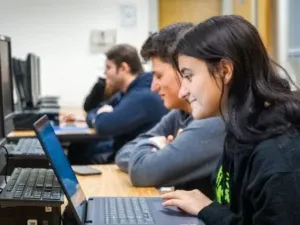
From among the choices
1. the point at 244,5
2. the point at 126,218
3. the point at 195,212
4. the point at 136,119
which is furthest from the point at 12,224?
the point at 244,5

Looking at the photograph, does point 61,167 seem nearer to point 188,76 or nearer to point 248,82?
point 188,76

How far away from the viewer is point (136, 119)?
8.75 feet

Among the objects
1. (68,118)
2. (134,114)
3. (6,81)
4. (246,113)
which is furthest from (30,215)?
(68,118)

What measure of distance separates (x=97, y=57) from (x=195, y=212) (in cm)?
430

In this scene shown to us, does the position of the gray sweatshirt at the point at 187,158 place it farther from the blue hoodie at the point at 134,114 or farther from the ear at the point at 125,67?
the ear at the point at 125,67

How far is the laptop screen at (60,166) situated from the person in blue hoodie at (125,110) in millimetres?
1278

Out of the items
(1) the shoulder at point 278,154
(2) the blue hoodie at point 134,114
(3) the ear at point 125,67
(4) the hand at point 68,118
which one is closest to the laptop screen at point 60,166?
(1) the shoulder at point 278,154

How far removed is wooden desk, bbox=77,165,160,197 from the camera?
166 centimetres

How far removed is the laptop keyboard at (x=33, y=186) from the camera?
118 cm

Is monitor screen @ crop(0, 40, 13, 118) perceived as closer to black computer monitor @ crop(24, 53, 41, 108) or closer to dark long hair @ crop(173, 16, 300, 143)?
dark long hair @ crop(173, 16, 300, 143)

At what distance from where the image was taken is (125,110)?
269 cm

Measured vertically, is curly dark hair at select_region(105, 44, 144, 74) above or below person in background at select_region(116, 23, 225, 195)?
above

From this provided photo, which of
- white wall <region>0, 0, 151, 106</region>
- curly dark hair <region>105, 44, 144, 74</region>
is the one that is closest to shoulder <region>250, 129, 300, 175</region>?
curly dark hair <region>105, 44, 144, 74</region>

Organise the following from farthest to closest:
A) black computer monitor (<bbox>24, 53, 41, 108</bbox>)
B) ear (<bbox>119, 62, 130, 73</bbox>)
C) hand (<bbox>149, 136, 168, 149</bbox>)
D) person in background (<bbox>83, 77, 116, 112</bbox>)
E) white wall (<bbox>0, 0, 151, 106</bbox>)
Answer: white wall (<bbox>0, 0, 151, 106</bbox>) → person in background (<bbox>83, 77, 116, 112</bbox>) → black computer monitor (<bbox>24, 53, 41, 108</bbox>) → ear (<bbox>119, 62, 130, 73</bbox>) → hand (<bbox>149, 136, 168, 149</bbox>)
